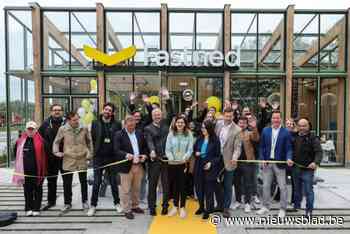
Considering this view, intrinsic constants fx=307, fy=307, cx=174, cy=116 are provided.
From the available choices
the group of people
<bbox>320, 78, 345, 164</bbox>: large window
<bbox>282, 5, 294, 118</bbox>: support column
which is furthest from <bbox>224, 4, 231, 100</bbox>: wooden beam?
the group of people

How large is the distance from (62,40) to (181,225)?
9.49m

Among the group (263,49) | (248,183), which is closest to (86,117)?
(248,183)

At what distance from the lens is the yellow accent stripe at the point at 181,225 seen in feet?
15.0

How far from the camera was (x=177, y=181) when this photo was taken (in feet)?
17.1

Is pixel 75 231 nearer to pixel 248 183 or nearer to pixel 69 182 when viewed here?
pixel 69 182

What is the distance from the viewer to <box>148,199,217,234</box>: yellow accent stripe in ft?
15.0

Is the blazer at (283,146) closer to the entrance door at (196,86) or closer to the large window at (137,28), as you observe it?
the entrance door at (196,86)

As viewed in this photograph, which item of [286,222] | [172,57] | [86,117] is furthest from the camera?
[172,57]

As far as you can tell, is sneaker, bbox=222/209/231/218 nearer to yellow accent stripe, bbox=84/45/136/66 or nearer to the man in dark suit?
the man in dark suit

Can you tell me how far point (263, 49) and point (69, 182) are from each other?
9.08 m

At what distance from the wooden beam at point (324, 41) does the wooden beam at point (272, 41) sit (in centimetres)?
114

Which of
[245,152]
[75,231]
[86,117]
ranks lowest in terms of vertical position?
[75,231]

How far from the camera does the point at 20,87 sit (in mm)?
11906

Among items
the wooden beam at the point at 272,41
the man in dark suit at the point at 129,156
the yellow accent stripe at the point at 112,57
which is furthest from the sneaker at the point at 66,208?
the wooden beam at the point at 272,41
